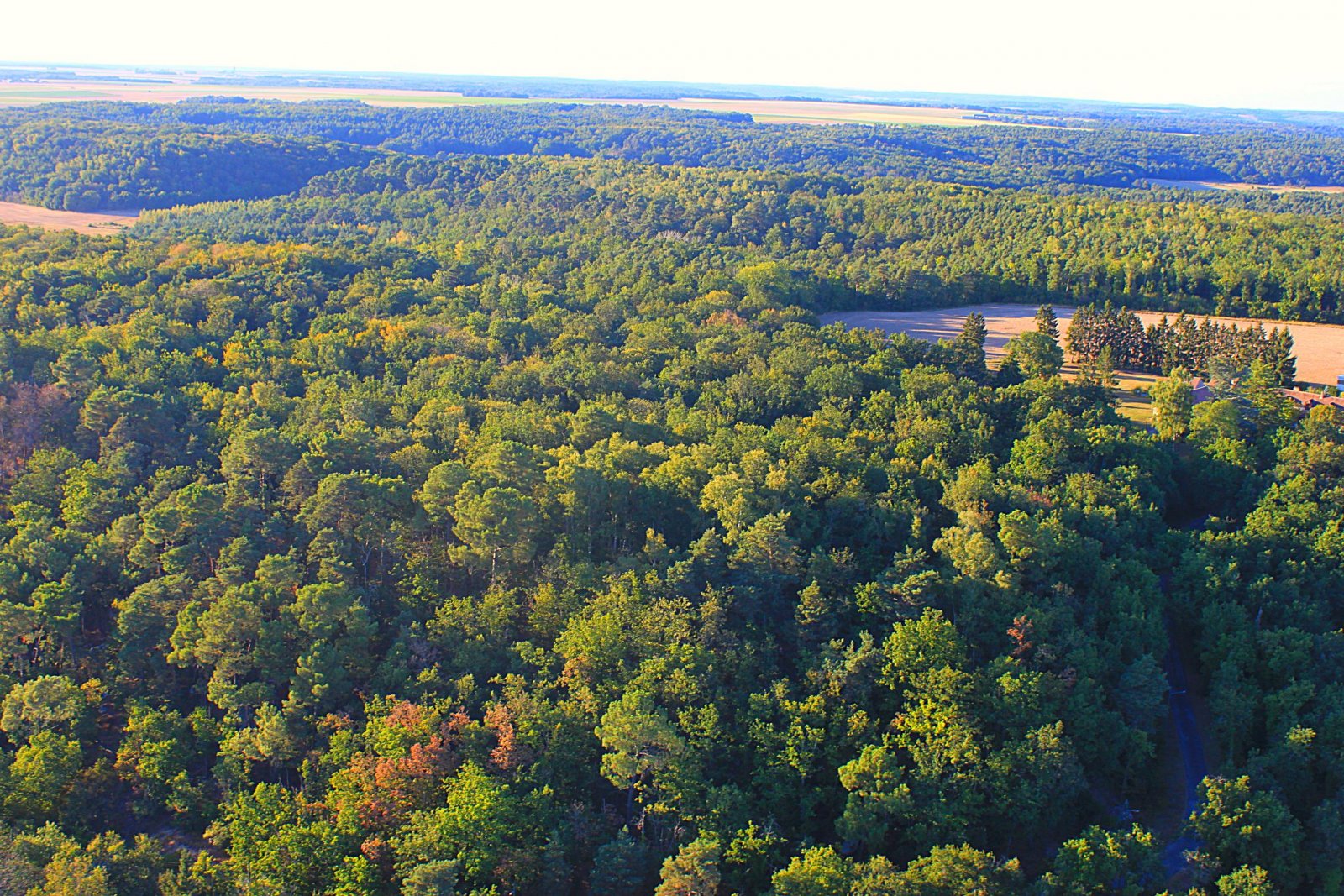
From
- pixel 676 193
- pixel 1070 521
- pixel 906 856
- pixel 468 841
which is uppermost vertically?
pixel 676 193

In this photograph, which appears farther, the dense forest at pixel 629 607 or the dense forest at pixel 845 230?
the dense forest at pixel 845 230

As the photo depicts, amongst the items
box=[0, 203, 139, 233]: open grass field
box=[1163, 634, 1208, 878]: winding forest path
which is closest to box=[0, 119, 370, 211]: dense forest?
box=[0, 203, 139, 233]: open grass field

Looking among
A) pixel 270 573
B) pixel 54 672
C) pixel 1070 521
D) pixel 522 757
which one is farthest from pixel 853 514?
pixel 54 672

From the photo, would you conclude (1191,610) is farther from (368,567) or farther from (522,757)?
(368,567)

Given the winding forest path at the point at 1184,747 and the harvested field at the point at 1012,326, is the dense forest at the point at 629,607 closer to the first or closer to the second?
the winding forest path at the point at 1184,747

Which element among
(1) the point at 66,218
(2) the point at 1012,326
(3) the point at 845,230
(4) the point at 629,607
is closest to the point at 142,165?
(1) the point at 66,218

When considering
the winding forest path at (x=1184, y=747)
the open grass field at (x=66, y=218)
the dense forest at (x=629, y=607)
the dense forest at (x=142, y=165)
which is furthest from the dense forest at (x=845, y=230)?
the winding forest path at (x=1184, y=747)

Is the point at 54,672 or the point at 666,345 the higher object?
the point at 666,345
